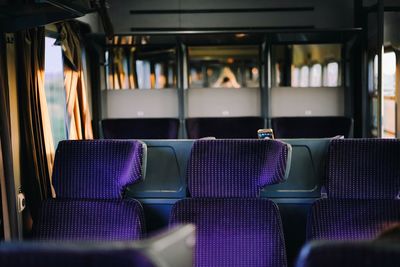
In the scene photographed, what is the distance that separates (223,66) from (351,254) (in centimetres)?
501

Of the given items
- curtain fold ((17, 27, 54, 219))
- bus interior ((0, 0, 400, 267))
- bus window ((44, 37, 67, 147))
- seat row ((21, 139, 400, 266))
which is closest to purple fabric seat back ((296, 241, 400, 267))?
bus interior ((0, 0, 400, 267))

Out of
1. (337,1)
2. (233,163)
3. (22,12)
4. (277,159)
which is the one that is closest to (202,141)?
(233,163)

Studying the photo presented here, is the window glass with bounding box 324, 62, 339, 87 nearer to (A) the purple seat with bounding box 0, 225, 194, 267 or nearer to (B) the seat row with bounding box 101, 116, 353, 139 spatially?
(B) the seat row with bounding box 101, 116, 353, 139

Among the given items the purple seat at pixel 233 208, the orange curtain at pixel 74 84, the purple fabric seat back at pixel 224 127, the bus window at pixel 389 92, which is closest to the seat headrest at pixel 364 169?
the purple seat at pixel 233 208

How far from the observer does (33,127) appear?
3.32 metres

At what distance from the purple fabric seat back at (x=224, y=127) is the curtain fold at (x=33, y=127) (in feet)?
7.21

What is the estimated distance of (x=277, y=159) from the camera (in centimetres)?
243

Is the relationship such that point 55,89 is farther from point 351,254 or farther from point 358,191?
point 351,254

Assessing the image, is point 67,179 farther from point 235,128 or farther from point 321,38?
Answer: point 321,38

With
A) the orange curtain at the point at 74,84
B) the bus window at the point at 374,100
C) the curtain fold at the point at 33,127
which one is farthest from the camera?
the bus window at the point at 374,100

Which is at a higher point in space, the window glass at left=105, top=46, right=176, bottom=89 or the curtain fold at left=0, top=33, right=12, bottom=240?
the window glass at left=105, top=46, right=176, bottom=89

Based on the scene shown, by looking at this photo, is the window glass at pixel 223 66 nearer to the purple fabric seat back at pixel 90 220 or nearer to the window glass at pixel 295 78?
the window glass at pixel 295 78

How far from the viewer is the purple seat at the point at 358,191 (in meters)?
2.49

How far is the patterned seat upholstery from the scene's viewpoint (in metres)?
2.59
